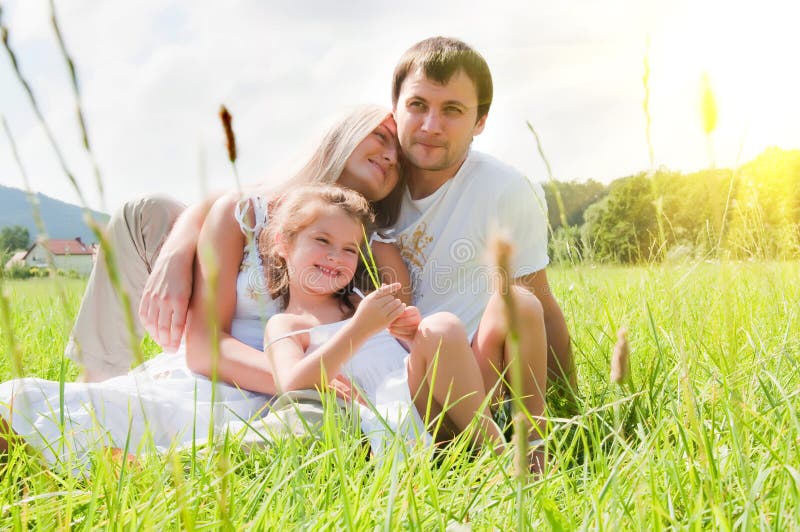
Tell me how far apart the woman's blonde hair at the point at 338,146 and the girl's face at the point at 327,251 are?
26 centimetres

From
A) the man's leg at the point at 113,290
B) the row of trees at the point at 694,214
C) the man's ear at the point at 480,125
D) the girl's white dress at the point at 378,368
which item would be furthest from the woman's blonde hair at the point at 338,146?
the row of trees at the point at 694,214

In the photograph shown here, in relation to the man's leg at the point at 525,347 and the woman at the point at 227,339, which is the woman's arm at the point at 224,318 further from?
the man's leg at the point at 525,347

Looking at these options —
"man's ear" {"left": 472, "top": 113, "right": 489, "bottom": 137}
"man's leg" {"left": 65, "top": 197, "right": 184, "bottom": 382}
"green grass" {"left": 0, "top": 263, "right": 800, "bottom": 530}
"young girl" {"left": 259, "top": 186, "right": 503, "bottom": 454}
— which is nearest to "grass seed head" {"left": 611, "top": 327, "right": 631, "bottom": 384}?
"green grass" {"left": 0, "top": 263, "right": 800, "bottom": 530}

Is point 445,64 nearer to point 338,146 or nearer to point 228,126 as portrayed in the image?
point 338,146

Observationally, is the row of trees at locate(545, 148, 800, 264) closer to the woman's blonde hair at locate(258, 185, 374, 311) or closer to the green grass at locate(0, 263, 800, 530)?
the green grass at locate(0, 263, 800, 530)

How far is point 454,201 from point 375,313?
928 millimetres

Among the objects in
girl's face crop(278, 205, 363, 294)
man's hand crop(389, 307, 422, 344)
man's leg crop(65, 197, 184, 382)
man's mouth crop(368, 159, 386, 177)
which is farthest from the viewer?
man's leg crop(65, 197, 184, 382)

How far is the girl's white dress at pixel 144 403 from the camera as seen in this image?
165 cm

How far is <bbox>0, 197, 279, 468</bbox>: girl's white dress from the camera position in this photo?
1646 mm

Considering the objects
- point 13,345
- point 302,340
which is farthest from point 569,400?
point 13,345

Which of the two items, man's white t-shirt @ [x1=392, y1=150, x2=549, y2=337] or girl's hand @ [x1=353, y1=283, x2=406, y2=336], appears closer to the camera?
girl's hand @ [x1=353, y1=283, x2=406, y2=336]

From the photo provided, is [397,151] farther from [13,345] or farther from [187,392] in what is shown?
[13,345]

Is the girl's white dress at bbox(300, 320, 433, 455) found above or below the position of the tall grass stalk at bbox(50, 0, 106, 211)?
below

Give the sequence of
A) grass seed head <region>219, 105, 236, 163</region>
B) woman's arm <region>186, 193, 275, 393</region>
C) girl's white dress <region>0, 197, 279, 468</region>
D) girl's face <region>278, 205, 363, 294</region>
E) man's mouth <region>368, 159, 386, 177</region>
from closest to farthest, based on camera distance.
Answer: grass seed head <region>219, 105, 236, 163</region>
girl's white dress <region>0, 197, 279, 468</region>
woman's arm <region>186, 193, 275, 393</region>
girl's face <region>278, 205, 363, 294</region>
man's mouth <region>368, 159, 386, 177</region>
